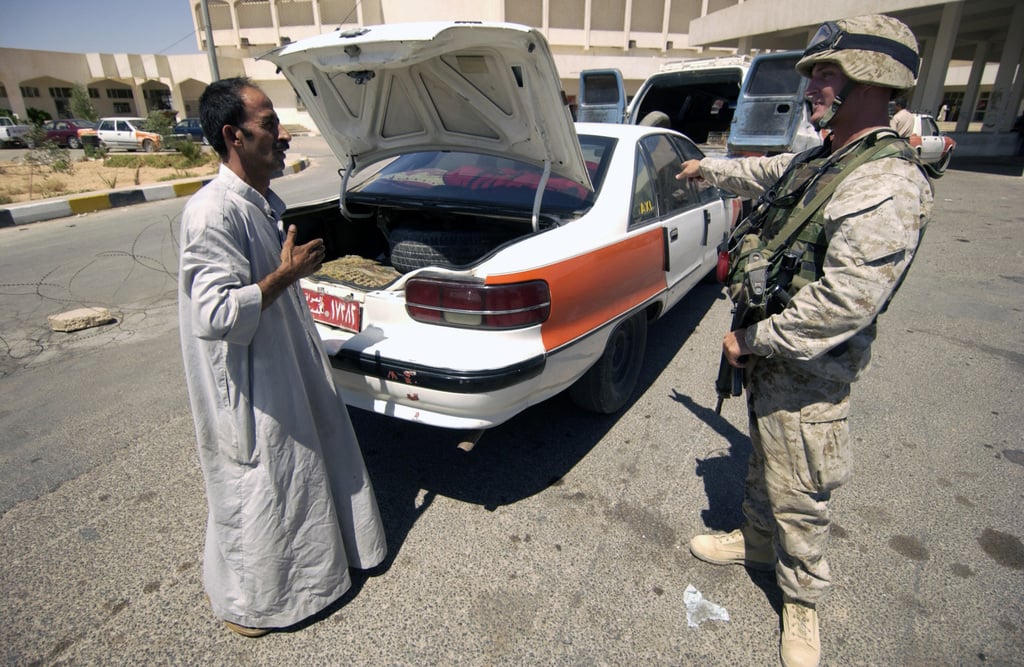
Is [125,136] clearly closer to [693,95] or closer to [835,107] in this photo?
[693,95]

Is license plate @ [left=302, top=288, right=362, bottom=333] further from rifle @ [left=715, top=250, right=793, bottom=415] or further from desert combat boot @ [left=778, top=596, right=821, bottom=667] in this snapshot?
desert combat boot @ [left=778, top=596, right=821, bottom=667]

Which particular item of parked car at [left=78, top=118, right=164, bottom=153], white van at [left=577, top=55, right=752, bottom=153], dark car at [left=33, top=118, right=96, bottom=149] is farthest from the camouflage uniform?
dark car at [left=33, top=118, right=96, bottom=149]

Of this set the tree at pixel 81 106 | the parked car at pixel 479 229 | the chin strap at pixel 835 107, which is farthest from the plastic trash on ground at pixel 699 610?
the tree at pixel 81 106

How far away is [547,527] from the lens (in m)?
2.33

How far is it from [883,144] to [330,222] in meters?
2.75

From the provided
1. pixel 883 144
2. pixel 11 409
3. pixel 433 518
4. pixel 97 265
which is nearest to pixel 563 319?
pixel 433 518

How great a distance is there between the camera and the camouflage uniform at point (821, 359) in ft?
4.89

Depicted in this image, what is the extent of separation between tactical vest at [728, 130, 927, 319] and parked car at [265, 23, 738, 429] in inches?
28.9

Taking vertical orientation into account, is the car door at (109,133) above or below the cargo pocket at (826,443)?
above

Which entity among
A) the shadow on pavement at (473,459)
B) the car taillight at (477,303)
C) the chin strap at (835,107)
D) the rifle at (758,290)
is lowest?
the shadow on pavement at (473,459)

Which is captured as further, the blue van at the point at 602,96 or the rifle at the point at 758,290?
the blue van at the point at 602,96

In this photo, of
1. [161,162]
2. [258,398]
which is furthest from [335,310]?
[161,162]

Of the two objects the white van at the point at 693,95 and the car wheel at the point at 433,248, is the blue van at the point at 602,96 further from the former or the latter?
the car wheel at the point at 433,248

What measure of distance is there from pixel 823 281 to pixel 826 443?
1.82 feet
